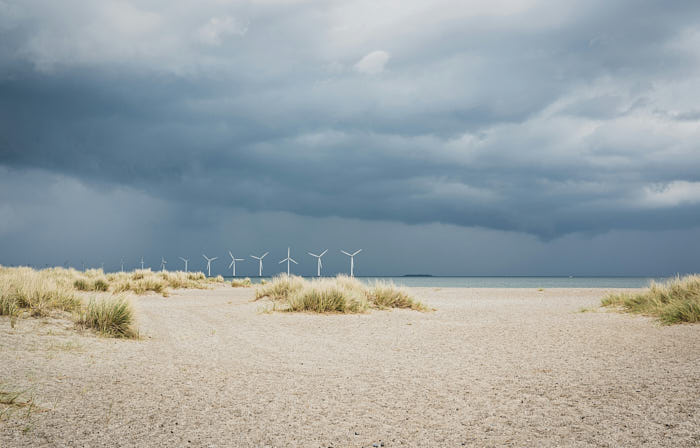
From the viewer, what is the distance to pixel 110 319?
955 centimetres

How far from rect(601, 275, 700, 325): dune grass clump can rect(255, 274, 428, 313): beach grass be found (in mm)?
7232

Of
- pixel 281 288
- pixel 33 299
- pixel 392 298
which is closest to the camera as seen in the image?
pixel 33 299

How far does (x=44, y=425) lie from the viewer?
4.14 m

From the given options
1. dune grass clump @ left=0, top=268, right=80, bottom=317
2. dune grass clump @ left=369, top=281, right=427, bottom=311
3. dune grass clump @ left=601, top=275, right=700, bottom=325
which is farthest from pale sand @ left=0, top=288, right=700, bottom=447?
dune grass clump @ left=369, top=281, right=427, bottom=311

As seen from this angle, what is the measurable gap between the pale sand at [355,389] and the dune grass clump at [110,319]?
1.83 ft

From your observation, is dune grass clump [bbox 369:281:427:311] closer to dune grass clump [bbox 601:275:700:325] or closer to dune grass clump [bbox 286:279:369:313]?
dune grass clump [bbox 286:279:369:313]

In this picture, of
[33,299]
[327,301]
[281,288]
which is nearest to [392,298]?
[327,301]

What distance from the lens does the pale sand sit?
4141 mm

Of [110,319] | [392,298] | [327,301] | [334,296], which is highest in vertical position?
[110,319]

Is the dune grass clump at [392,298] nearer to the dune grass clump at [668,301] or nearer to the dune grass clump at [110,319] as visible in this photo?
the dune grass clump at [668,301]

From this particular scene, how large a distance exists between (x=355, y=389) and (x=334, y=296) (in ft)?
32.6

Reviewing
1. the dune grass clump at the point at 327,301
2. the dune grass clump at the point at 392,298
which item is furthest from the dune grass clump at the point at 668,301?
the dune grass clump at the point at 327,301

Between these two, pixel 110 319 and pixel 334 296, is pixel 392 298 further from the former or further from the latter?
pixel 110 319

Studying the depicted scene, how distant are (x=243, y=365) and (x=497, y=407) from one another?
3.89 metres
